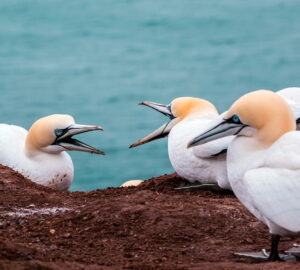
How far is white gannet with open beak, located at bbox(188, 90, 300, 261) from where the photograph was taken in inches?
224

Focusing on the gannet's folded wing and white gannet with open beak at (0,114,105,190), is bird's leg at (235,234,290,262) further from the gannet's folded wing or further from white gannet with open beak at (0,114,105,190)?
white gannet with open beak at (0,114,105,190)

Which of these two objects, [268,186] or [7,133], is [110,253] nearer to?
[268,186]

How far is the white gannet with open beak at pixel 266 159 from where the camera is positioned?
18.7 feet

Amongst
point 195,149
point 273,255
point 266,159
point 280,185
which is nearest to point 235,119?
point 266,159

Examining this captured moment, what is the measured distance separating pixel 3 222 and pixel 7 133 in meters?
3.59

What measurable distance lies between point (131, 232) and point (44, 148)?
3869mm

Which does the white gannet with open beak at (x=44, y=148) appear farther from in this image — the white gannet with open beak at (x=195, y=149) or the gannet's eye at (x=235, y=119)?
the gannet's eye at (x=235, y=119)

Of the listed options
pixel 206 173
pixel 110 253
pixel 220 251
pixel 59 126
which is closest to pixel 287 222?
pixel 220 251

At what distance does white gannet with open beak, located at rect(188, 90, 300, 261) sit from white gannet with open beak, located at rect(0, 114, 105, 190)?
13.8ft

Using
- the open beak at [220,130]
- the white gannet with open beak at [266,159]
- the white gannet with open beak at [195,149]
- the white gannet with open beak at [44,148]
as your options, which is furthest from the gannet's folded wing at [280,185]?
the white gannet with open beak at [44,148]

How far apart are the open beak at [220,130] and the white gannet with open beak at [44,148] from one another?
12.9ft

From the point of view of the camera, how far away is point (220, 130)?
20.2 feet

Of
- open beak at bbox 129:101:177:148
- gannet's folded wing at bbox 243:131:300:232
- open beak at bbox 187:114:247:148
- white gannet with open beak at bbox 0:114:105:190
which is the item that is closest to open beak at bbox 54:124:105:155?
white gannet with open beak at bbox 0:114:105:190

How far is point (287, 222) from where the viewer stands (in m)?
5.68
